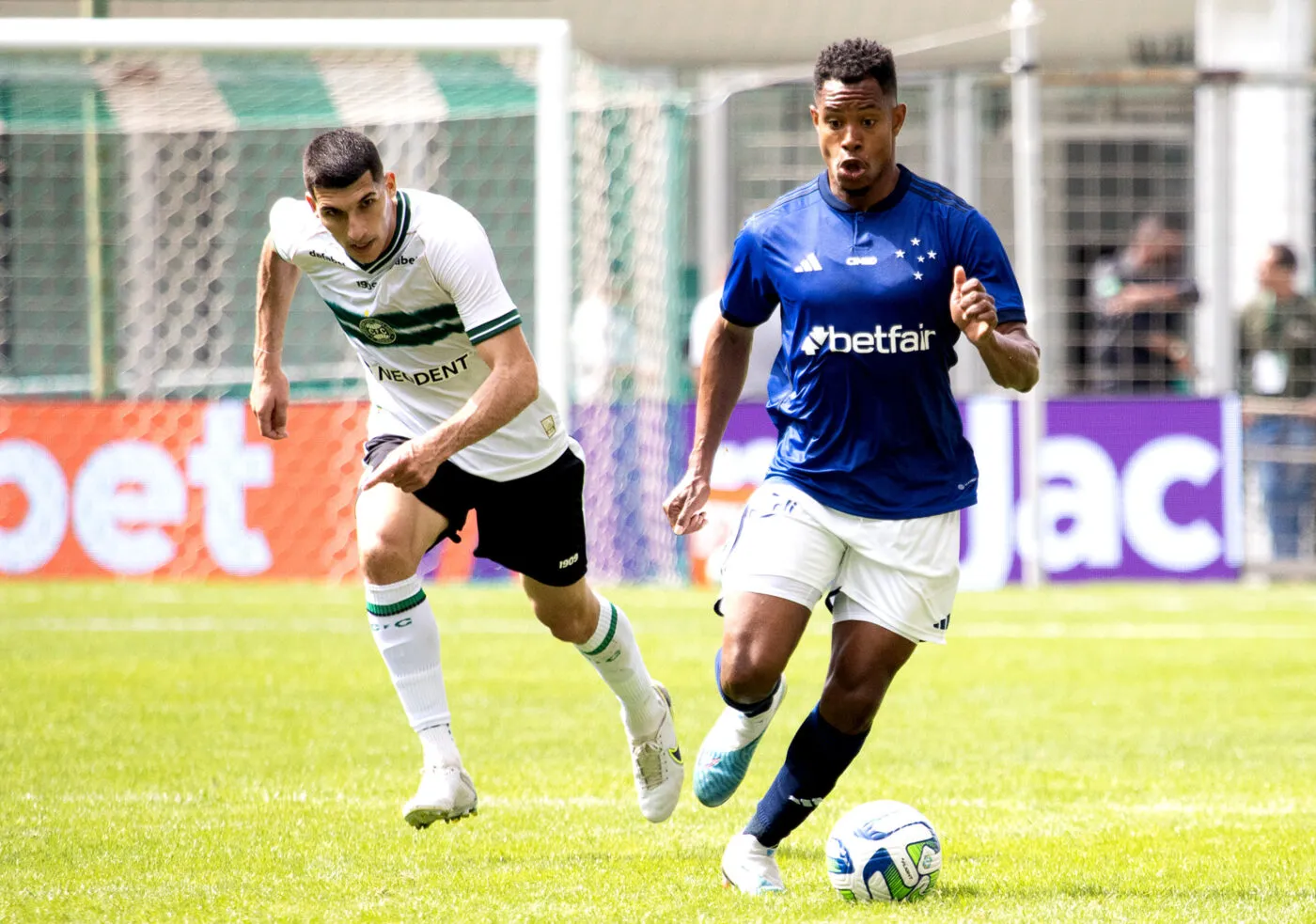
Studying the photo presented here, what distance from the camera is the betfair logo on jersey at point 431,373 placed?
5773mm

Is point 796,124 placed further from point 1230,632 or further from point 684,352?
point 1230,632

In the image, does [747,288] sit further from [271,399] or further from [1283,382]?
[1283,382]

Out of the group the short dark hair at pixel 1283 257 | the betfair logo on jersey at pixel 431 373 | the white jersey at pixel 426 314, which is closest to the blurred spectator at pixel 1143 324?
the short dark hair at pixel 1283 257

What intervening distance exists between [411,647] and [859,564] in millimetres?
1388

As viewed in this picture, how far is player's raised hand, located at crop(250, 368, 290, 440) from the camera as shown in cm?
593

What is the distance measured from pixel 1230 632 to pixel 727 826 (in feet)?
19.7

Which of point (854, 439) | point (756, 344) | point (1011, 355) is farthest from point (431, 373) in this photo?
point (756, 344)

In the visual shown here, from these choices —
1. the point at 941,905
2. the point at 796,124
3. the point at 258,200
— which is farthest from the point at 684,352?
the point at 941,905

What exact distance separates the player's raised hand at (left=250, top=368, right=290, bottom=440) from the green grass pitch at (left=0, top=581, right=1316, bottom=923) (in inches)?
47.1

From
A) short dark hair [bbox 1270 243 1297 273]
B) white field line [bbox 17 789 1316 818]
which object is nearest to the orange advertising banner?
short dark hair [bbox 1270 243 1297 273]

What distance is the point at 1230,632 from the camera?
36.6 feet

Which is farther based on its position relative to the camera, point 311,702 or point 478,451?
point 311,702

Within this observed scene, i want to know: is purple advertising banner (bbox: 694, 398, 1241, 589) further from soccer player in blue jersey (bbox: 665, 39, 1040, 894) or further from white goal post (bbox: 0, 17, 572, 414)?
soccer player in blue jersey (bbox: 665, 39, 1040, 894)

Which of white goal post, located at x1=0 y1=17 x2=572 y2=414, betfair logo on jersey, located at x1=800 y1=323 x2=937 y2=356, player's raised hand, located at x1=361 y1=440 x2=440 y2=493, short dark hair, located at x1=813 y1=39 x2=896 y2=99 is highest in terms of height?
white goal post, located at x1=0 y1=17 x2=572 y2=414
